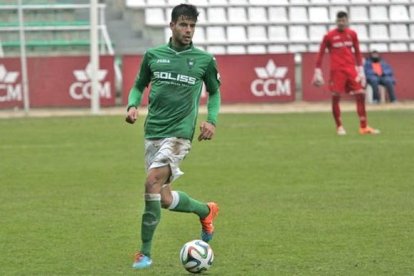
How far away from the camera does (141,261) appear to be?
9.09 metres

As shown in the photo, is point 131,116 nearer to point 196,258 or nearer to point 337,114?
point 196,258

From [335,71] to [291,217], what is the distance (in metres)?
10.5

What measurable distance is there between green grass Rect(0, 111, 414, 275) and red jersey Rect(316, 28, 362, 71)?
129cm

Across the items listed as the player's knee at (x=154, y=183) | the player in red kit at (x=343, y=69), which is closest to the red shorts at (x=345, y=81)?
the player in red kit at (x=343, y=69)

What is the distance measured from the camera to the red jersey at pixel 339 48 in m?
22.0

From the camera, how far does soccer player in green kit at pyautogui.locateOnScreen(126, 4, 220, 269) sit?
361 inches

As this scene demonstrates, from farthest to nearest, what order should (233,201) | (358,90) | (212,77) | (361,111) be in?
(358,90), (361,111), (233,201), (212,77)

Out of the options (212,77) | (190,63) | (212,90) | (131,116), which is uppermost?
(190,63)

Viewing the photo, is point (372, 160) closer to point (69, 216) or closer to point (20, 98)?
point (69, 216)

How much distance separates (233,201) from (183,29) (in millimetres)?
4449

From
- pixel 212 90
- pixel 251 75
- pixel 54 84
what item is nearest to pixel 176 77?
pixel 212 90

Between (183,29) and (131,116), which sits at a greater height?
(183,29)

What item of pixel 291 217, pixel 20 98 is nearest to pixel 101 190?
pixel 291 217

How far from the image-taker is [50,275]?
28.9 ft
